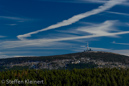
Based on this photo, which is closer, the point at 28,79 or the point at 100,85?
the point at 100,85

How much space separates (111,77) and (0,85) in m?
10.9

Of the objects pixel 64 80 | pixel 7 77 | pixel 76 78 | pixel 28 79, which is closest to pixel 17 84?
pixel 28 79

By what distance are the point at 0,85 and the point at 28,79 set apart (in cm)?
269

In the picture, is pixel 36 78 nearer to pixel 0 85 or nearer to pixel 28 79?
pixel 28 79

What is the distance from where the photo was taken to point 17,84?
1889 cm

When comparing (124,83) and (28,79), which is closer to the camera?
(124,83)

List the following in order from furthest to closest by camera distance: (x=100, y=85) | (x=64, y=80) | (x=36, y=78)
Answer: (x=36, y=78)
(x=64, y=80)
(x=100, y=85)

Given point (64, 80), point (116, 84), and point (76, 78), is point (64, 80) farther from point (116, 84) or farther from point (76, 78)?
point (116, 84)

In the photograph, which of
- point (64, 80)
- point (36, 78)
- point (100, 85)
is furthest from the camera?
point (36, 78)

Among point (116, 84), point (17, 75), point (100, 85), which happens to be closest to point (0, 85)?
point (17, 75)

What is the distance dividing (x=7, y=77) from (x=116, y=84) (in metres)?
11.3

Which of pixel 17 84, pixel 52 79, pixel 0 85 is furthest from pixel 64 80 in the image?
pixel 0 85

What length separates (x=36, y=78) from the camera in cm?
2102

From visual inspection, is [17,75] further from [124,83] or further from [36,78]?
[124,83]
